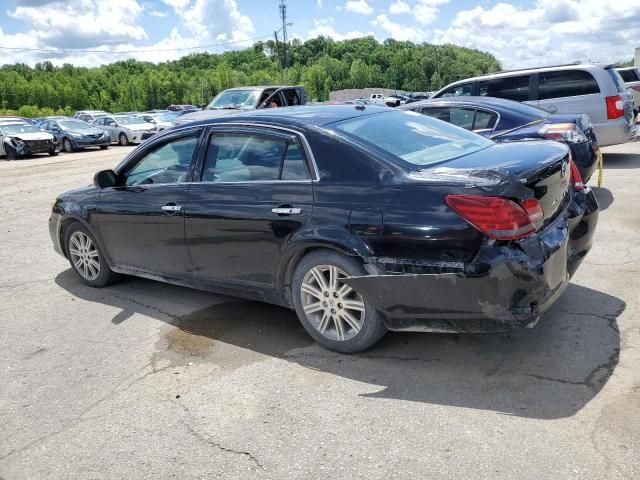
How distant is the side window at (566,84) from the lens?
1069 centimetres

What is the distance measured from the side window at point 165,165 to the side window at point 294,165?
3.26 ft

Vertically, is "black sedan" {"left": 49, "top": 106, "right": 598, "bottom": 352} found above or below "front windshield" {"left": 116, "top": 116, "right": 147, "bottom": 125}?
above

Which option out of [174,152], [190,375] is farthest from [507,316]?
[174,152]

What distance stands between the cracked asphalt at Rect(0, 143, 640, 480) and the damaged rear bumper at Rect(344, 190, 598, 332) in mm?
373

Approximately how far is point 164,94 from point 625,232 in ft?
375

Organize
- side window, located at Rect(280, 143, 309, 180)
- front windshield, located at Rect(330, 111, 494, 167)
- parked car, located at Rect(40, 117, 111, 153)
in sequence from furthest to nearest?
parked car, located at Rect(40, 117, 111, 153), side window, located at Rect(280, 143, 309, 180), front windshield, located at Rect(330, 111, 494, 167)

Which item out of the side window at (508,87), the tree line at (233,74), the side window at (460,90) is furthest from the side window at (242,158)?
the tree line at (233,74)

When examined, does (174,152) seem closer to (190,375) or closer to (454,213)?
(190,375)

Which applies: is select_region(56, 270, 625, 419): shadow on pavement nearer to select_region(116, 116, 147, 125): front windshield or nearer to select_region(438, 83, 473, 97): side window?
select_region(438, 83, 473, 97): side window

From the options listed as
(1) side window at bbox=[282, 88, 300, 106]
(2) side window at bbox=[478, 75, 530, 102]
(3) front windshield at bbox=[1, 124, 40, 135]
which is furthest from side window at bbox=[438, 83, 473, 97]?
(3) front windshield at bbox=[1, 124, 40, 135]

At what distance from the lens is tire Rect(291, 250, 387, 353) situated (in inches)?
153

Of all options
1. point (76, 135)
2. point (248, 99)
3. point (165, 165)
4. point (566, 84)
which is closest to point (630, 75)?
point (566, 84)

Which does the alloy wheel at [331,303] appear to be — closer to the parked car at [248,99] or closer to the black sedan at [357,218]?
the black sedan at [357,218]

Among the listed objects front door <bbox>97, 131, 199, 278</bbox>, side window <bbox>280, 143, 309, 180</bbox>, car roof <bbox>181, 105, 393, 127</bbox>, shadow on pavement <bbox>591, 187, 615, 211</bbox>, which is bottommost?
shadow on pavement <bbox>591, 187, 615, 211</bbox>
